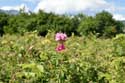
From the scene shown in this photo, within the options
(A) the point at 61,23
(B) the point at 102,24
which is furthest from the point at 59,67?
(B) the point at 102,24

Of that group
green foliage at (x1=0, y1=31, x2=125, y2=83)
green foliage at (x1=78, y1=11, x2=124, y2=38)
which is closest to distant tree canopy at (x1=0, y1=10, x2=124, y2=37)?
green foliage at (x1=78, y1=11, x2=124, y2=38)

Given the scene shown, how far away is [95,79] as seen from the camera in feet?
12.9

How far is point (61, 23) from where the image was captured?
52875 millimetres

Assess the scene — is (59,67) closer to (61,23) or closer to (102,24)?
(61,23)

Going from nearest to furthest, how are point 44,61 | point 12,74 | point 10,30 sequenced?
point 12,74 < point 44,61 < point 10,30

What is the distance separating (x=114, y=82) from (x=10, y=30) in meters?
48.9

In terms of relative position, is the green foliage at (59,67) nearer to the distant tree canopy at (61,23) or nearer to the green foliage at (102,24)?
the distant tree canopy at (61,23)

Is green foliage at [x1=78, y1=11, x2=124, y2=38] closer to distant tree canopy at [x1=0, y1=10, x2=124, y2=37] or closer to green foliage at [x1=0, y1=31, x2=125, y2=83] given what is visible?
distant tree canopy at [x1=0, y1=10, x2=124, y2=37]

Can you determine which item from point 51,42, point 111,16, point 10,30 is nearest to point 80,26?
point 111,16

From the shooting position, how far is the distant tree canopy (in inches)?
2042

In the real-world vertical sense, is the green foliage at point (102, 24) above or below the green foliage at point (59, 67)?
below

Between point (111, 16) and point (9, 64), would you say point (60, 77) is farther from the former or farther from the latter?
point (111, 16)

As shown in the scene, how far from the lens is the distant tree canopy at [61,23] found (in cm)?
5188

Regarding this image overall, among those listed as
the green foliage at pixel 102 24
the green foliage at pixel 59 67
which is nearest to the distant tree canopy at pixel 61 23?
the green foliage at pixel 102 24
